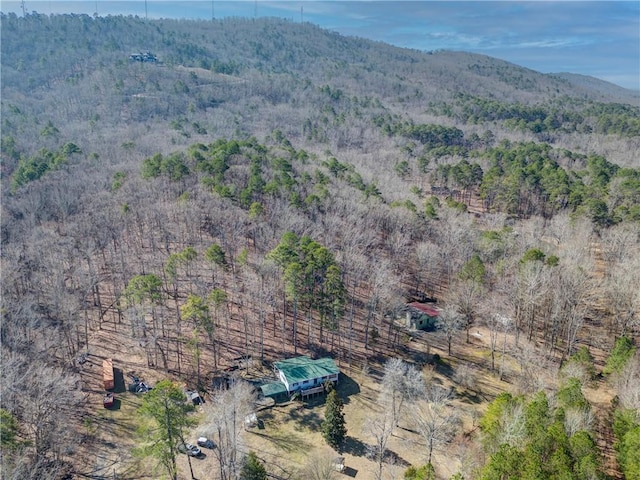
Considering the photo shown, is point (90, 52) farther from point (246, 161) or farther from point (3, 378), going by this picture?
point (3, 378)

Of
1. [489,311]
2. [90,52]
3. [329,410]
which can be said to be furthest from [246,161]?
[90,52]

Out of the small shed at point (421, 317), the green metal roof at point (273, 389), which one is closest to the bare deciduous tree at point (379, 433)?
the green metal roof at point (273, 389)

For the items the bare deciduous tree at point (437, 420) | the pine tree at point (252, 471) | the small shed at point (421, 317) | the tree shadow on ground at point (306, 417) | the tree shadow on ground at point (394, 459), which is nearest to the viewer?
the pine tree at point (252, 471)

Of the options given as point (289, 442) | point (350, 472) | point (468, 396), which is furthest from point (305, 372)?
point (468, 396)

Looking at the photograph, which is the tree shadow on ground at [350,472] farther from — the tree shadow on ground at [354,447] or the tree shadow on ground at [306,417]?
the tree shadow on ground at [306,417]

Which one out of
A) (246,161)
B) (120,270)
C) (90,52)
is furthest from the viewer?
(90,52)

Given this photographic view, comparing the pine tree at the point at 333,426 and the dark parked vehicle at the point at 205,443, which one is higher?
the pine tree at the point at 333,426

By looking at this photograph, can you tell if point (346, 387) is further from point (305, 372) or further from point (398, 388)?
point (398, 388)
